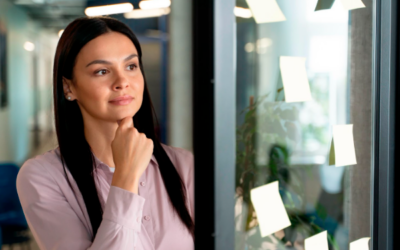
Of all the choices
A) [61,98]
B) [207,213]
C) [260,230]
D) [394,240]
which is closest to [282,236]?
[260,230]

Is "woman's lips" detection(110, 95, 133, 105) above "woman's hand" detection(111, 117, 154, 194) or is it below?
above

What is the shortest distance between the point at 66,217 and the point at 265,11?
0.57m

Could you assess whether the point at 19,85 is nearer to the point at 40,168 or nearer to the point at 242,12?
the point at 40,168

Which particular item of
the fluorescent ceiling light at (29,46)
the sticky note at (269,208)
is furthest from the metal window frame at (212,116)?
the fluorescent ceiling light at (29,46)

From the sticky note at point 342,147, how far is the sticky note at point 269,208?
0.20 metres

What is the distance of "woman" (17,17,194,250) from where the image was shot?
0.79m

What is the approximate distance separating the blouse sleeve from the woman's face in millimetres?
201

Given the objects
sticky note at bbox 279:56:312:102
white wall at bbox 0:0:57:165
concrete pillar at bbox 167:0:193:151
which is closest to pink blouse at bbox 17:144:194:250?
sticky note at bbox 279:56:312:102

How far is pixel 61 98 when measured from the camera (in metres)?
1.02

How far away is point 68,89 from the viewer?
101 centimetres

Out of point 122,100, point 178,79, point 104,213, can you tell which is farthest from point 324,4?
point 178,79

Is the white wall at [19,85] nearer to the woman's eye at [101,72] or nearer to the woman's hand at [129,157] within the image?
the woman's eye at [101,72]

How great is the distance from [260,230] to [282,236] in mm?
81

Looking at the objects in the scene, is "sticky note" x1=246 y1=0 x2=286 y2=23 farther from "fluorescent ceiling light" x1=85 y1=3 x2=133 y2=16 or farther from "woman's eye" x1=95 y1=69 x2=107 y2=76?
"fluorescent ceiling light" x1=85 y1=3 x2=133 y2=16
